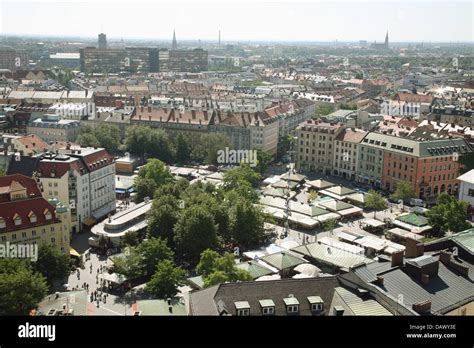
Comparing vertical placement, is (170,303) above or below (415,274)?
below

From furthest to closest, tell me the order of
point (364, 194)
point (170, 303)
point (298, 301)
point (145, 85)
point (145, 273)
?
point (145, 85) → point (364, 194) → point (145, 273) → point (170, 303) → point (298, 301)

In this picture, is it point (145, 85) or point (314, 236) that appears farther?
point (145, 85)

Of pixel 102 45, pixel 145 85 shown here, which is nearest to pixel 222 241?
pixel 145 85

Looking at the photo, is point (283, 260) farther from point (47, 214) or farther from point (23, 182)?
point (23, 182)

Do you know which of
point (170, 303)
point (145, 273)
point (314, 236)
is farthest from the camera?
point (314, 236)

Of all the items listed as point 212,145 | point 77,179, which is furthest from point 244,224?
point 212,145
